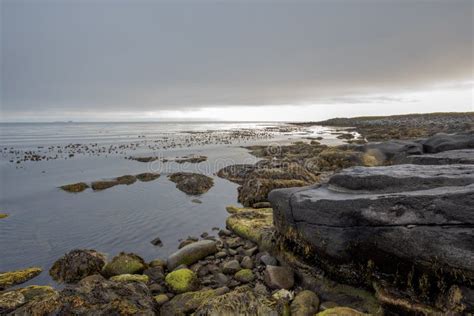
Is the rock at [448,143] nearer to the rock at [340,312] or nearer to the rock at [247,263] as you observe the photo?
the rock at [247,263]

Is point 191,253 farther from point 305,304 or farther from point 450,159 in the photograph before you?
point 450,159

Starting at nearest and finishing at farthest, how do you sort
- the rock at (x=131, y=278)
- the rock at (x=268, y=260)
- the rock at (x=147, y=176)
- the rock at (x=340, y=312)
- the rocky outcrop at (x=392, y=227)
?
1. the rocky outcrop at (x=392, y=227)
2. the rock at (x=340, y=312)
3. the rock at (x=131, y=278)
4. the rock at (x=268, y=260)
5. the rock at (x=147, y=176)

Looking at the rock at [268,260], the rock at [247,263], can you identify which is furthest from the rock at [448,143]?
the rock at [247,263]

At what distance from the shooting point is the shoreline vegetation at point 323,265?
14.7ft

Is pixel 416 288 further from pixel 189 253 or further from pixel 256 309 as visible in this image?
pixel 189 253

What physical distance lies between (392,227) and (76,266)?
7866mm

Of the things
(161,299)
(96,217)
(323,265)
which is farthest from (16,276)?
(323,265)

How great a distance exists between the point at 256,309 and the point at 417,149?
57.4ft

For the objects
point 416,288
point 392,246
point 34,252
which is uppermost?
point 392,246

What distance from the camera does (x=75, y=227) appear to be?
10750 millimetres

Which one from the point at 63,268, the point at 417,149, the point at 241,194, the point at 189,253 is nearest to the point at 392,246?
the point at 189,253

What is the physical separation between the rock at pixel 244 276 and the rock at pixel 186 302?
0.86 meters

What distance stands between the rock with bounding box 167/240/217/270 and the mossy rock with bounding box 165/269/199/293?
0.71 m

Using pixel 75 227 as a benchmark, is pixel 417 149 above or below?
above
